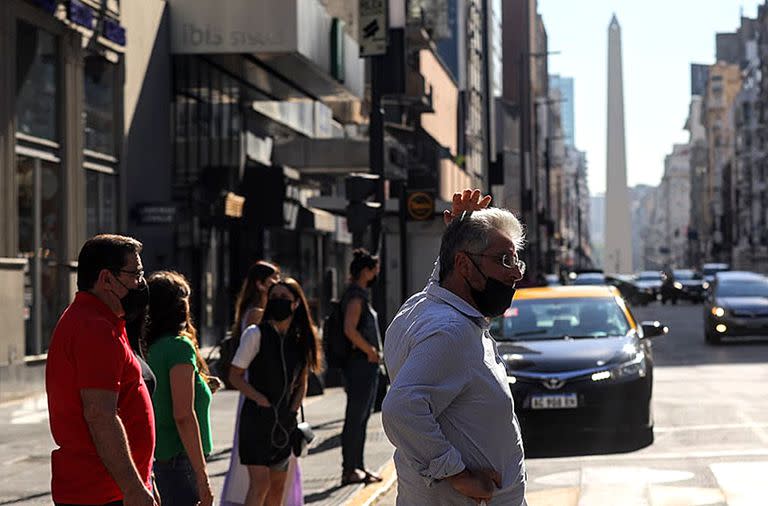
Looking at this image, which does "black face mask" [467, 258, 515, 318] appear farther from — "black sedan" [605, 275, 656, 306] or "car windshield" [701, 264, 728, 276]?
"car windshield" [701, 264, 728, 276]

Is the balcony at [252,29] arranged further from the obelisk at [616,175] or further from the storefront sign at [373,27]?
the obelisk at [616,175]

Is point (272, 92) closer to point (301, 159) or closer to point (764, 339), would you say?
point (301, 159)

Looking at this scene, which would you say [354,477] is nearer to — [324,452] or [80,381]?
[324,452]

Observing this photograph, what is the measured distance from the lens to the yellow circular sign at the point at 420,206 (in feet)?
81.8

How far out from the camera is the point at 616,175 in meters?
151

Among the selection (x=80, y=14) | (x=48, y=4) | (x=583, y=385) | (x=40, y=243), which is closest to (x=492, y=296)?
(x=583, y=385)

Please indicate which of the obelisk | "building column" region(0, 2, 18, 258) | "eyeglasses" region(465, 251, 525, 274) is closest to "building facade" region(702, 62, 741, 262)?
the obelisk

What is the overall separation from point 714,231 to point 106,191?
5880 inches

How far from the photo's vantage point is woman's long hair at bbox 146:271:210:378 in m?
7.14

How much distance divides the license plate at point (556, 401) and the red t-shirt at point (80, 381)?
9.50m

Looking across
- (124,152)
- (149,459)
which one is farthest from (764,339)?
(149,459)

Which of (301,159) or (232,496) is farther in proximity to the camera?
(301,159)

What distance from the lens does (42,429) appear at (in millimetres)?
→ 17203

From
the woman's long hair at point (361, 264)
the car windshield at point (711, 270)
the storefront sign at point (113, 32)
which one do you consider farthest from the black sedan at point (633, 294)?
the woman's long hair at point (361, 264)
